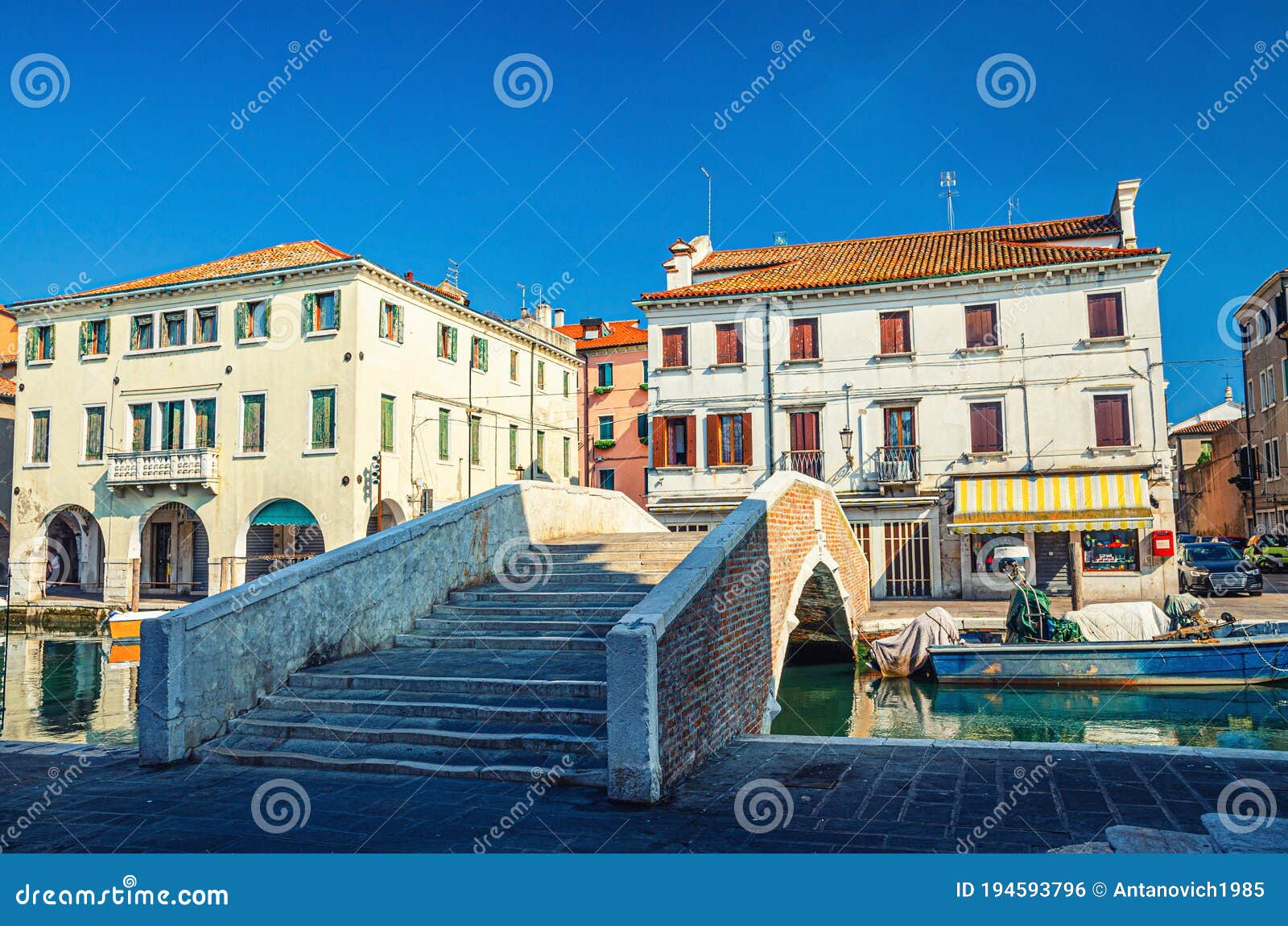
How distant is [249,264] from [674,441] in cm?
1405

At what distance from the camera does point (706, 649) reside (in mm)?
6824

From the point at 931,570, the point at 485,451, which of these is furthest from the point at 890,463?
the point at 485,451

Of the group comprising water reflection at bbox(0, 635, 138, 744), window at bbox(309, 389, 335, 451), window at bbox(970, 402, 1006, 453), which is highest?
window at bbox(309, 389, 335, 451)

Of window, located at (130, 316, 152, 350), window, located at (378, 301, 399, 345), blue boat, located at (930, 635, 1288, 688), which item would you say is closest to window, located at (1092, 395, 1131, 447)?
blue boat, located at (930, 635, 1288, 688)

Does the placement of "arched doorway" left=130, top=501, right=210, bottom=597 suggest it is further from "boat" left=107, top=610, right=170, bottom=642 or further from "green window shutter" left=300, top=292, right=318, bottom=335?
"boat" left=107, top=610, right=170, bottom=642

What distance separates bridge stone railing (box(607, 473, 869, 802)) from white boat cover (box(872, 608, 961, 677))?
5.26 metres

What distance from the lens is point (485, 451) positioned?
30.8m

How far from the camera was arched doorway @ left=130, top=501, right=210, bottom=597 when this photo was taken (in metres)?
30.3

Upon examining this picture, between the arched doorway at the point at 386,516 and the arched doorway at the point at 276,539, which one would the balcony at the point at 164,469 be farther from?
the arched doorway at the point at 386,516

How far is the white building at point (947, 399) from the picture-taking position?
73.8ft

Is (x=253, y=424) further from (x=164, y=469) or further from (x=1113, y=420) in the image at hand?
(x=1113, y=420)

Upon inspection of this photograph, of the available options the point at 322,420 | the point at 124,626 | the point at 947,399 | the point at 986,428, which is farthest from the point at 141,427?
the point at 986,428

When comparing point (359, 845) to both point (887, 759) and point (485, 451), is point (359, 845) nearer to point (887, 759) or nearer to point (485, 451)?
point (887, 759)

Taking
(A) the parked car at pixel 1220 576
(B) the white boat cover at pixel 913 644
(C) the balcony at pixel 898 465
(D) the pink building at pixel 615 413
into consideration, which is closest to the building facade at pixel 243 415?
(D) the pink building at pixel 615 413
